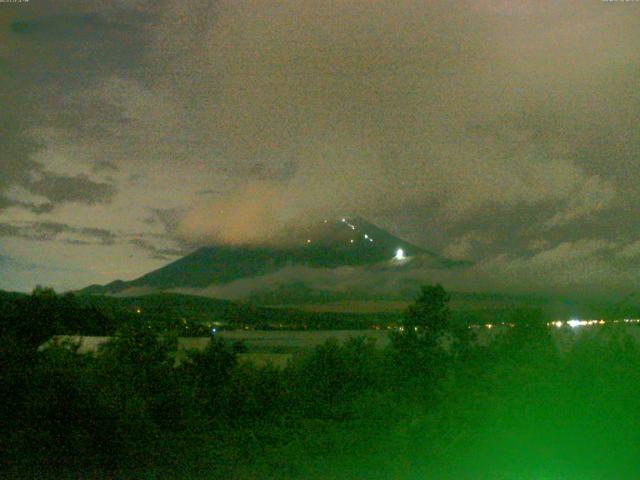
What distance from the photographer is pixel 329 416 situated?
1109cm

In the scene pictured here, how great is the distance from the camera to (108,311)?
23.7 meters

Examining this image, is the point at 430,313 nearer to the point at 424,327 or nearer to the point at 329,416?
the point at 424,327

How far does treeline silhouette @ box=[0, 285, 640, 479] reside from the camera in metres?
8.44

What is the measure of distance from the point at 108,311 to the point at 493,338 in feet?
45.6

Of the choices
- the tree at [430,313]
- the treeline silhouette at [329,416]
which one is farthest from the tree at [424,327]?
the treeline silhouette at [329,416]

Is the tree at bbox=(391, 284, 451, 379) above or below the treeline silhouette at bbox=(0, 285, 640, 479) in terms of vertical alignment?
above

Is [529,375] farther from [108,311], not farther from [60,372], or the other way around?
[108,311]

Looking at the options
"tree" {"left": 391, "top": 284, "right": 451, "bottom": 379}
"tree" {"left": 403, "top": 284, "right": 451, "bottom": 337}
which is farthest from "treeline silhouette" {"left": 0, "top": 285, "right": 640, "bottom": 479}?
"tree" {"left": 403, "top": 284, "right": 451, "bottom": 337}

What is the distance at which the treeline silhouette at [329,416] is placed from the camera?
8438 millimetres

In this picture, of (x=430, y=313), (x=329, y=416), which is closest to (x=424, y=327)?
(x=430, y=313)

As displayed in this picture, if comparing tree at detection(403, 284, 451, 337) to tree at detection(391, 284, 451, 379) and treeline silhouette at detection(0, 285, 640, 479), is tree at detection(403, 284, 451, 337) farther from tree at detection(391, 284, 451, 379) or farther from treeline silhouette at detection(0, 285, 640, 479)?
treeline silhouette at detection(0, 285, 640, 479)

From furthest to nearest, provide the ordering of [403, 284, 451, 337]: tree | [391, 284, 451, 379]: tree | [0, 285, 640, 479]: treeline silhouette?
[403, 284, 451, 337]: tree → [391, 284, 451, 379]: tree → [0, 285, 640, 479]: treeline silhouette

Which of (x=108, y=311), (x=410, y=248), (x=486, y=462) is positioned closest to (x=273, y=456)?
(x=486, y=462)

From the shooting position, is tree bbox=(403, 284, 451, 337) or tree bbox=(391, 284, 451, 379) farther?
tree bbox=(403, 284, 451, 337)
